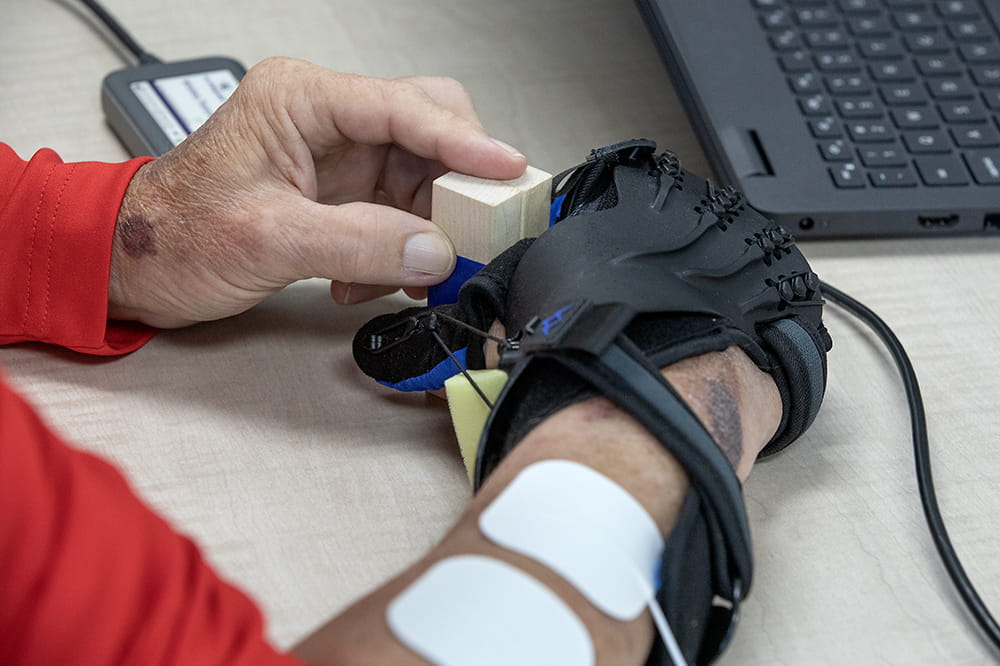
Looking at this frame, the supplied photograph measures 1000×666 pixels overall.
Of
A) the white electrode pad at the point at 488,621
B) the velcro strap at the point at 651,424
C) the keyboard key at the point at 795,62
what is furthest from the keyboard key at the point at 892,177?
the white electrode pad at the point at 488,621

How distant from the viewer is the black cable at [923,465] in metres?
0.49

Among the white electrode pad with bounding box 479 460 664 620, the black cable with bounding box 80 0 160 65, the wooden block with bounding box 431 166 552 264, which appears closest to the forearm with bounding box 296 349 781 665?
the white electrode pad with bounding box 479 460 664 620

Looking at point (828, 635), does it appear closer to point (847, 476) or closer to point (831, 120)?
point (847, 476)

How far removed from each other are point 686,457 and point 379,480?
18 centimetres

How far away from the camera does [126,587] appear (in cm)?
33

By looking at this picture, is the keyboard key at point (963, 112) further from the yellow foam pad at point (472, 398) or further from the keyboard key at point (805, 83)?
the yellow foam pad at point (472, 398)

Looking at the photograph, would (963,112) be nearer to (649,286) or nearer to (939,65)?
(939,65)

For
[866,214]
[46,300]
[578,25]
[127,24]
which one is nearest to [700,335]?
[866,214]

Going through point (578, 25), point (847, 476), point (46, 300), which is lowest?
point (847, 476)

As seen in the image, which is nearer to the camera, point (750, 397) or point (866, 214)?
point (750, 397)

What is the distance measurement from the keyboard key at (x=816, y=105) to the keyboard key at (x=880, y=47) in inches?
2.4

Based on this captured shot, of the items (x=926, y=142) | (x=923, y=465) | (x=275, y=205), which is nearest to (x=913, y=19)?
(x=926, y=142)

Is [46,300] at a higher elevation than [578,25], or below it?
higher

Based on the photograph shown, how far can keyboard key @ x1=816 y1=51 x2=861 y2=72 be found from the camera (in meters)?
0.78
